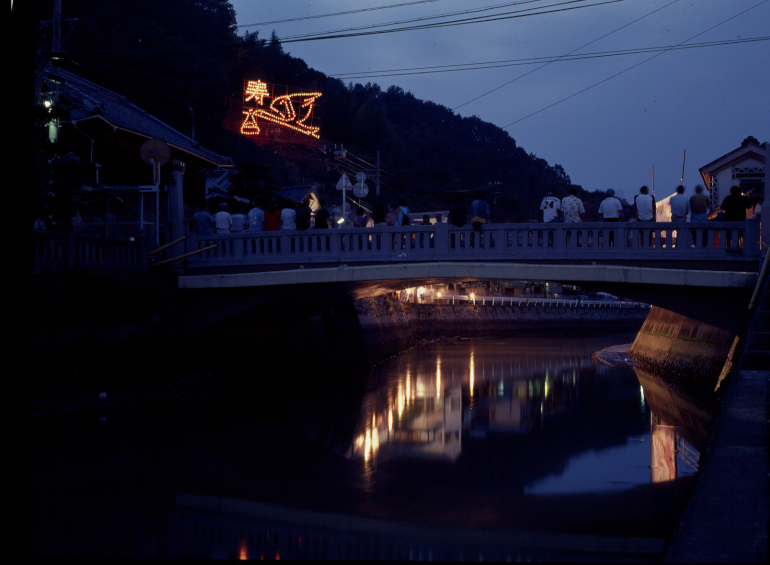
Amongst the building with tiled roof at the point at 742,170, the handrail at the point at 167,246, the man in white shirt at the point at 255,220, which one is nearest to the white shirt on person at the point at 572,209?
the man in white shirt at the point at 255,220

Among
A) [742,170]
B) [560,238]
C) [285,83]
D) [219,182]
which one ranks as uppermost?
[285,83]

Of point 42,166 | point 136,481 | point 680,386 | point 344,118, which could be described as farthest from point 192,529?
point 344,118

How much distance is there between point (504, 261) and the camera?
13.9 meters

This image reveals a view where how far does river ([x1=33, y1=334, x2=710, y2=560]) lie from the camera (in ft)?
26.9

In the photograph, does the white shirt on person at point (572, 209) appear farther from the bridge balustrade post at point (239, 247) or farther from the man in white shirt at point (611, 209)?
the bridge balustrade post at point (239, 247)

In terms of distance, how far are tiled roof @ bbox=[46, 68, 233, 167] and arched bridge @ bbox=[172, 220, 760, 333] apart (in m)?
7.86

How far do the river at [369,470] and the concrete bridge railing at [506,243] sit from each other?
363 centimetres

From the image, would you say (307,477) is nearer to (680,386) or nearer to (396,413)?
(396,413)

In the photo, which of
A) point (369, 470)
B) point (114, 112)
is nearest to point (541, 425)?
point (369, 470)

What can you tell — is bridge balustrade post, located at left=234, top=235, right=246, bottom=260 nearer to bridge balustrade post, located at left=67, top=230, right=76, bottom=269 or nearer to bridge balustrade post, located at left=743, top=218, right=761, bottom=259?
bridge balustrade post, located at left=67, top=230, right=76, bottom=269

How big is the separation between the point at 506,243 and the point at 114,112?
56.1ft

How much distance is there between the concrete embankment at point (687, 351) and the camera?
15.2 metres

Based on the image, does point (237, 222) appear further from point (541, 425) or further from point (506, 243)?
point (541, 425)

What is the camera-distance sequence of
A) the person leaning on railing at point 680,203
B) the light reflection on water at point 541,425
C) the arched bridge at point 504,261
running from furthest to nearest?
the person leaning on railing at point 680,203 < the arched bridge at point 504,261 < the light reflection on water at point 541,425
